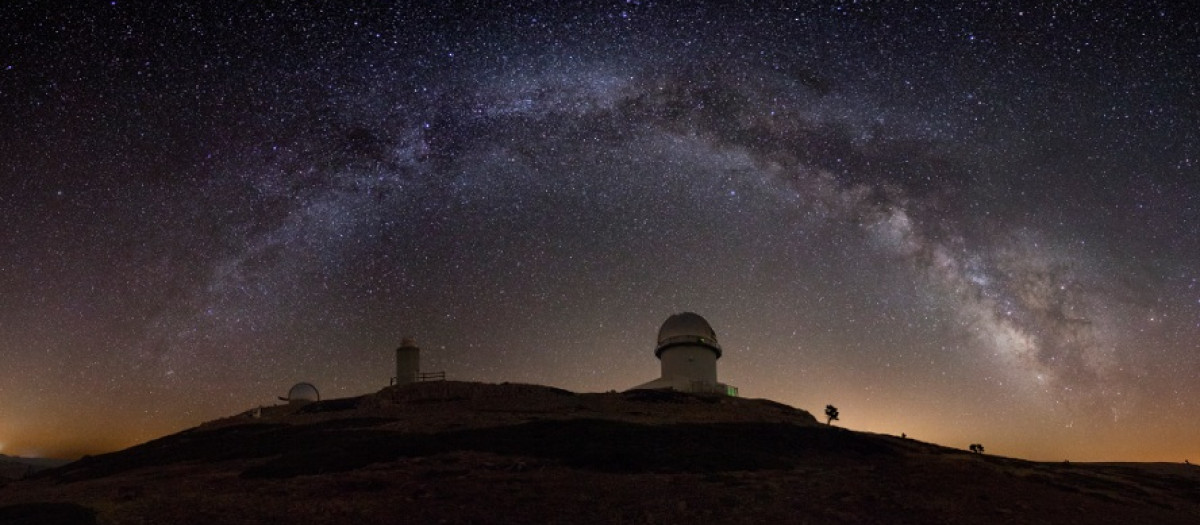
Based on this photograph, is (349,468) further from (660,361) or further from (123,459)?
(660,361)

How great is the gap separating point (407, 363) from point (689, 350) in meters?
18.8

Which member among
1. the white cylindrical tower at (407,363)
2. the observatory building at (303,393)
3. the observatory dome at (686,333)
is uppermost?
the observatory dome at (686,333)

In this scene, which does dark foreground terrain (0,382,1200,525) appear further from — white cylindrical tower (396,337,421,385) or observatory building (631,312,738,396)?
observatory building (631,312,738,396)

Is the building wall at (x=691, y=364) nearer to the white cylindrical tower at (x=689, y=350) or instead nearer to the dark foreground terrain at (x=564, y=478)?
the white cylindrical tower at (x=689, y=350)

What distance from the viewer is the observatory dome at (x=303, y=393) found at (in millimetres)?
46897

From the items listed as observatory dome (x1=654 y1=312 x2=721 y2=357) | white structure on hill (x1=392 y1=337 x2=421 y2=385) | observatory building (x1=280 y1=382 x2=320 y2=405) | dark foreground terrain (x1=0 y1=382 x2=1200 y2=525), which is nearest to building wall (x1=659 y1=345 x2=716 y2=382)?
observatory dome (x1=654 y1=312 x2=721 y2=357)

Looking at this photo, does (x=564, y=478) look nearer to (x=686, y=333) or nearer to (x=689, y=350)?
(x=689, y=350)

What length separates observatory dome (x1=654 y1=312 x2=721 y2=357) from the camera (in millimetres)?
45625

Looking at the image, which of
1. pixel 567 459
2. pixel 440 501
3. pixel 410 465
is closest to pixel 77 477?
pixel 410 465

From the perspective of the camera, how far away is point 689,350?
45438 millimetres

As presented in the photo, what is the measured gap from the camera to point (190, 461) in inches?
957

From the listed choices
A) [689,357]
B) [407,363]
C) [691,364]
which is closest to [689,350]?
[689,357]

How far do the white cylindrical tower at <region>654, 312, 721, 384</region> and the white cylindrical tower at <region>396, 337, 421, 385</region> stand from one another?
16.7 meters

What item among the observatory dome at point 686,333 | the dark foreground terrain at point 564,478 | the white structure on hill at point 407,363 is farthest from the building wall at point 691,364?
the white structure on hill at point 407,363
